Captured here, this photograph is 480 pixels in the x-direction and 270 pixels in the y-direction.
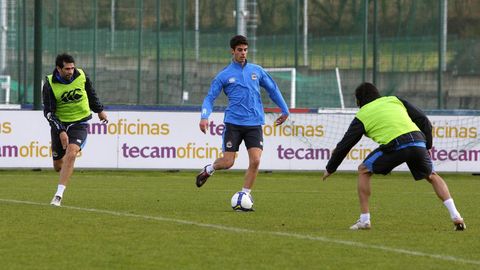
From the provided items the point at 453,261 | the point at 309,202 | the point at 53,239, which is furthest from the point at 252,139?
the point at 453,261

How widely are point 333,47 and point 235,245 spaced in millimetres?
21506

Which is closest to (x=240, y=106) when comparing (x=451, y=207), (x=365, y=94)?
(x=365, y=94)

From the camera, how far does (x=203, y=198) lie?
17688 mm

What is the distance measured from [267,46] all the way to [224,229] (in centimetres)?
2052

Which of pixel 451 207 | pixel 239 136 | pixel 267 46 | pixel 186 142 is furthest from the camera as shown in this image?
pixel 267 46

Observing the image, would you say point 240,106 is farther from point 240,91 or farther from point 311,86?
point 311,86

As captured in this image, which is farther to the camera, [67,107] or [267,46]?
[267,46]

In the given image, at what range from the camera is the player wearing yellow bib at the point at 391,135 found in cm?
1225

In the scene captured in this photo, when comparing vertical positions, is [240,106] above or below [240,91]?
below

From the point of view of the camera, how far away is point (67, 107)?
52.0ft

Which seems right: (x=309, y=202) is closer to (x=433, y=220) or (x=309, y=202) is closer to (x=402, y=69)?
(x=433, y=220)

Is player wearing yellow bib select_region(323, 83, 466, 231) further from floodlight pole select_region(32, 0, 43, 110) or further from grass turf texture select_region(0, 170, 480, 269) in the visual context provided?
floodlight pole select_region(32, 0, 43, 110)

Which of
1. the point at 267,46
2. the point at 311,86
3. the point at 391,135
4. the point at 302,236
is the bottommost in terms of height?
the point at 302,236

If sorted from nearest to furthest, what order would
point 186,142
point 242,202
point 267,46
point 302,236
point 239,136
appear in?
point 302,236, point 242,202, point 239,136, point 186,142, point 267,46
